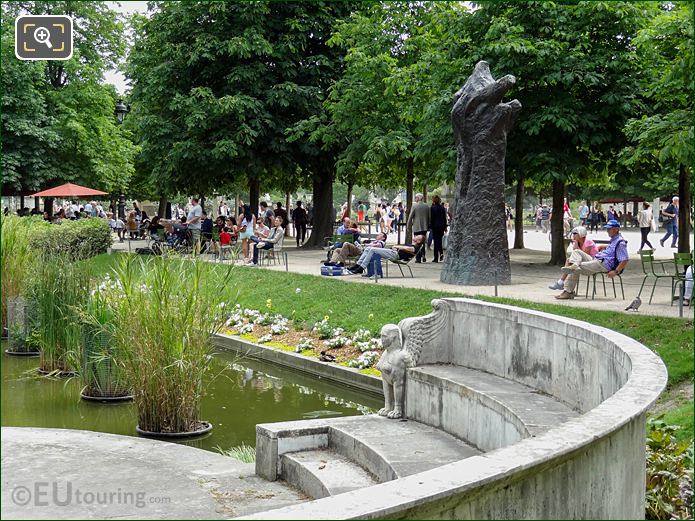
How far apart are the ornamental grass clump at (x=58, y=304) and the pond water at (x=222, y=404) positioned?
33 cm

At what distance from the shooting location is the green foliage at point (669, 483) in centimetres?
558

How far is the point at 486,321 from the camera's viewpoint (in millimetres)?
8836

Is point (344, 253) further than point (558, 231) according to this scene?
No

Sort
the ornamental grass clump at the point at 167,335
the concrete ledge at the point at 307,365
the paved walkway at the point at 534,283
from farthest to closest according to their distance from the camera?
1. the paved walkway at the point at 534,283
2. the concrete ledge at the point at 307,365
3. the ornamental grass clump at the point at 167,335

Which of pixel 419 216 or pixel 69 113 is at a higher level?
pixel 69 113

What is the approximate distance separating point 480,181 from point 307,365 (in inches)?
195

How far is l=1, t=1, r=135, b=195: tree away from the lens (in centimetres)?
3547

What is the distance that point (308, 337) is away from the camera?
49.2ft

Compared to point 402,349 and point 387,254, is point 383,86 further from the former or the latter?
point 402,349

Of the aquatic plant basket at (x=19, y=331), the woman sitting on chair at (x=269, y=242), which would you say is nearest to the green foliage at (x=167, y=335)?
the aquatic plant basket at (x=19, y=331)

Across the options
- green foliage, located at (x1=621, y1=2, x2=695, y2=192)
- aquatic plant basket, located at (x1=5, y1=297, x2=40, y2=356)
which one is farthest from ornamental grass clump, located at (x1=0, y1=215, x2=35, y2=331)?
green foliage, located at (x1=621, y1=2, x2=695, y2=192)

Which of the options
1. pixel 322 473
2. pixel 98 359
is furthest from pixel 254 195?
pixel 322 473

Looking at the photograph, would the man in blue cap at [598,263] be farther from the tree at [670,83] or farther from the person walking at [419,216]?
the person walking at [419,216]

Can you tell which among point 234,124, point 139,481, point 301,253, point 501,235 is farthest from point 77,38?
point 139,481
